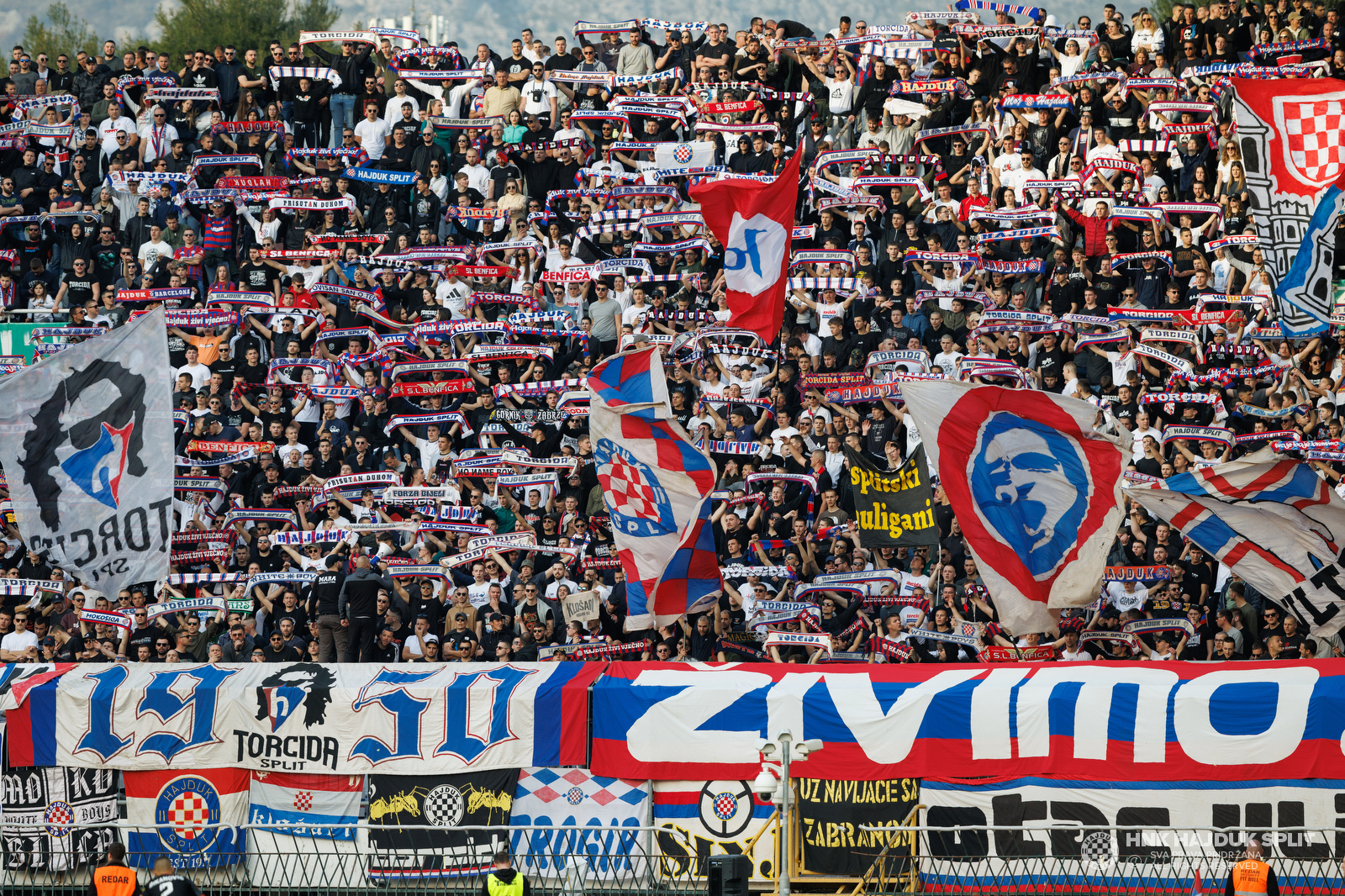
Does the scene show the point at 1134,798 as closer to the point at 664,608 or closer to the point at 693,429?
the point at 664,608

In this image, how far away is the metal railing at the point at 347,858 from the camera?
1636cm

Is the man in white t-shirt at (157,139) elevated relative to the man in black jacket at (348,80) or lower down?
lower down

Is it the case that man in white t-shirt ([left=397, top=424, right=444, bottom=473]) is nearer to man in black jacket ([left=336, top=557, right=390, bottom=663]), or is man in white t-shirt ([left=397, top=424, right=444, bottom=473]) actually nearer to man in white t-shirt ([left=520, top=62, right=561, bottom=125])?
man in black jacket ([left=336, top=557, right=390, bottom=663])

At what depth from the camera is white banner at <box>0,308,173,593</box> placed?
17.1 meters

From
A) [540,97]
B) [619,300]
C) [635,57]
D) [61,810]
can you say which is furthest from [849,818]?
[635,57]

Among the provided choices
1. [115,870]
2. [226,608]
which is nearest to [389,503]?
[226,608]

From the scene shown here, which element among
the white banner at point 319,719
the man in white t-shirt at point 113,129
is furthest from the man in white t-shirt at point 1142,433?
the man in white t-shirt at point 113,129

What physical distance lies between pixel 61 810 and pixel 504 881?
243 inches

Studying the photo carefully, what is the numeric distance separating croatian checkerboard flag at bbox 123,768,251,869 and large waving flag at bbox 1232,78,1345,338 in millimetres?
12817

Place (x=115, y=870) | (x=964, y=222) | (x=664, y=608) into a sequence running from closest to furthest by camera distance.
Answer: (x=115, y=870)
(x=664, y=608)
(x=964, y=222)

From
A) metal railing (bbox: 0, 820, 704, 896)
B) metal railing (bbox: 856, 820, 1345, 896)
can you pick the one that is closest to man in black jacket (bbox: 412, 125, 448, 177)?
metal railing (bbox: 0, 820, 704, 896)

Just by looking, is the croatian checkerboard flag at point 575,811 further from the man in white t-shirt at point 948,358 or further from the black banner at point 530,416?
the man in white t-shirt at point 948,358

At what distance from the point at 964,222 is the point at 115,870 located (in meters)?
16.4

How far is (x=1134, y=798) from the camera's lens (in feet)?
54.0
